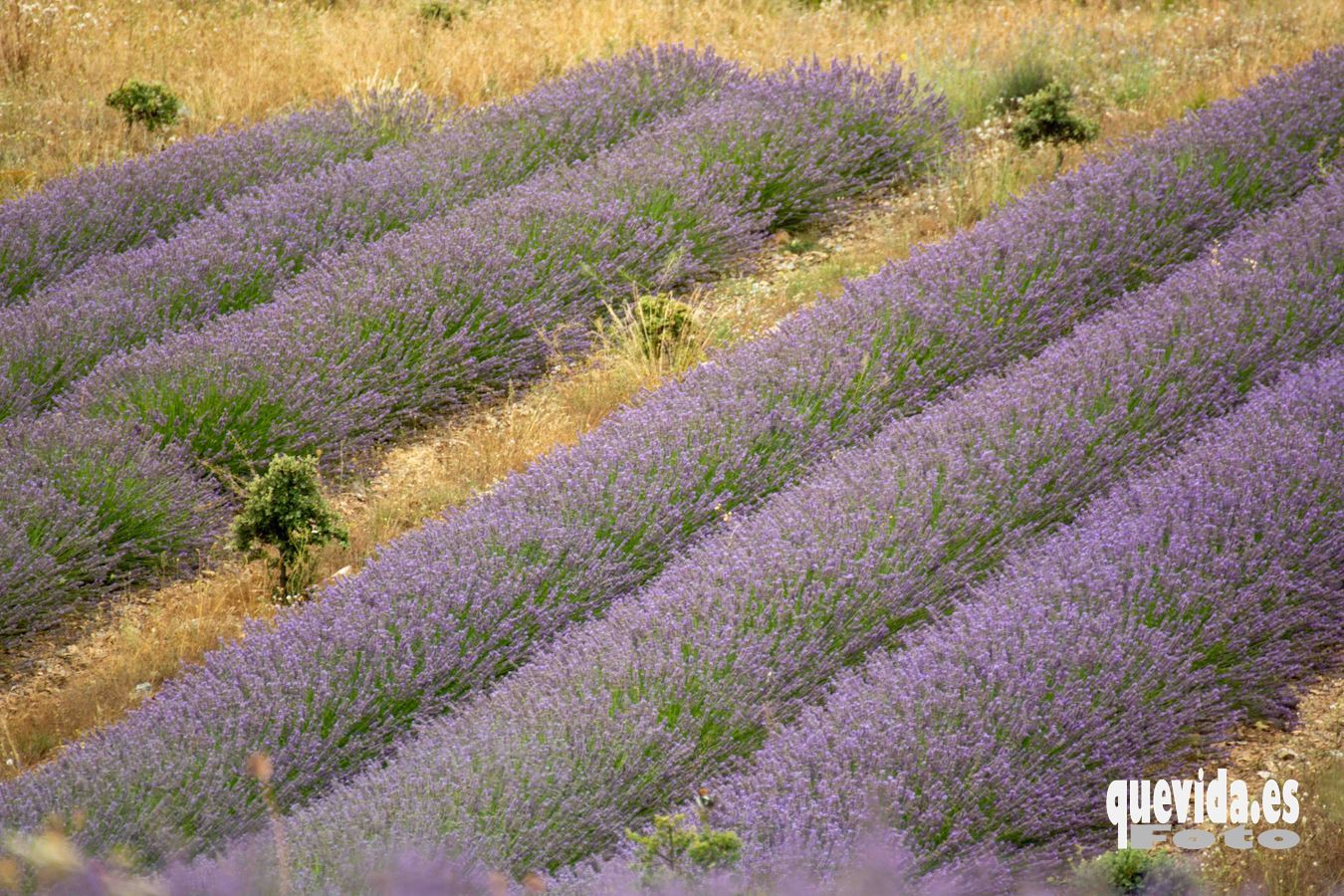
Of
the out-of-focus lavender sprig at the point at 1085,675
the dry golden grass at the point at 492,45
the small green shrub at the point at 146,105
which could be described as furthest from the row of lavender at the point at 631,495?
the small green shrub at the point at 146,105

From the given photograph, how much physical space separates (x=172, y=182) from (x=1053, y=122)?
4489 millimetres

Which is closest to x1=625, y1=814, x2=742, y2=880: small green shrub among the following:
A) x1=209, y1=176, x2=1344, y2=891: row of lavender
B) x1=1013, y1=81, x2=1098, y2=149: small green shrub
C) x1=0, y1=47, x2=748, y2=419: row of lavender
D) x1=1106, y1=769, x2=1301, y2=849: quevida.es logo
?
x1=209, y1=176, x2=1344, y2=891: row of lavender

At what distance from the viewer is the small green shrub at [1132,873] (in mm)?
2523

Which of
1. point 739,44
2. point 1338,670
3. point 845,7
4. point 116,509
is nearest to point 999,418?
point 1338,670

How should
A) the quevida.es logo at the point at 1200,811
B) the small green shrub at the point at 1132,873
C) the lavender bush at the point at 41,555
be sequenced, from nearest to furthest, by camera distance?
the small green shrub at the point at 1132,873, the quevida.es logo at the point at 1200,811, the lavender bush at the point at 41,555

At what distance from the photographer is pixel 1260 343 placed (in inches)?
180

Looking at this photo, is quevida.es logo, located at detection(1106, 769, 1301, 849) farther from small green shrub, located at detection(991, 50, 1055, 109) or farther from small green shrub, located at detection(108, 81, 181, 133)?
small green shrub, located at detection(108, 81, 181, 133)

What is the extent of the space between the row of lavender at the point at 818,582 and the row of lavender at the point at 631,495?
6.7 inches

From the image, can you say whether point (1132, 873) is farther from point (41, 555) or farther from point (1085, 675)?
point (41, 555)

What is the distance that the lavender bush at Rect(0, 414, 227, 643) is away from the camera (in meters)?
4.23

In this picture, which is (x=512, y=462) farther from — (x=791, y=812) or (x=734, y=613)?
(x=791, y=812)

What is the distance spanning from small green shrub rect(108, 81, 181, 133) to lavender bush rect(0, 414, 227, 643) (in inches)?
132

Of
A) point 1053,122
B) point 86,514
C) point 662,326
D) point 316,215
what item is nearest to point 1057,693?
point 662,326

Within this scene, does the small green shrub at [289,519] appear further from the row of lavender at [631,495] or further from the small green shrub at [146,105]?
the small green shrub at [146,105]
